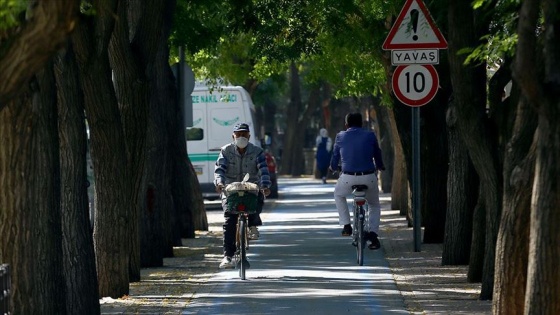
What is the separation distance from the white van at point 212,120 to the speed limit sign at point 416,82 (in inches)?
655

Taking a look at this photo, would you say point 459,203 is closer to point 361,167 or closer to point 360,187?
point 360,187

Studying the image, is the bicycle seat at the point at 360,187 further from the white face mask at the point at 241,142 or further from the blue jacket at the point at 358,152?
the white face mask at the point at 241,142

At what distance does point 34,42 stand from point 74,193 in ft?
20.8

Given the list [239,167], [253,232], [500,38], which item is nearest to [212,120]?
[239,167]

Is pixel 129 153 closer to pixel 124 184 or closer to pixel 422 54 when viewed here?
pixel 124 184

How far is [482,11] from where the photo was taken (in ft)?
45.2

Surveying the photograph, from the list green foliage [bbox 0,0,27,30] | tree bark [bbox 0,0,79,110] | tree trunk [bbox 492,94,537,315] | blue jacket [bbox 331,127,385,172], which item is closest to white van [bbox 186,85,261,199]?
blue jacket [bbox 331,127,385,172]

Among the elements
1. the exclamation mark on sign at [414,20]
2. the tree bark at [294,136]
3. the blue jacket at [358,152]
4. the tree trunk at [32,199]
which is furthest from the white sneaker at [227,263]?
the tree bark at [294,136]

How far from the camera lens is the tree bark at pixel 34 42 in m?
8.10

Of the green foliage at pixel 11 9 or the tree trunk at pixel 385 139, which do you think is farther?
the tree trunk at pixel 385 139

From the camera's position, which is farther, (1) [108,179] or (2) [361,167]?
(2) [361,167]

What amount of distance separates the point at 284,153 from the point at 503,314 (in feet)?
201

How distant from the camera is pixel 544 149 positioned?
405 inches

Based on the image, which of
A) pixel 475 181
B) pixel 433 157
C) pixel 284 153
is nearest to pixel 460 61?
pixel 475 181
